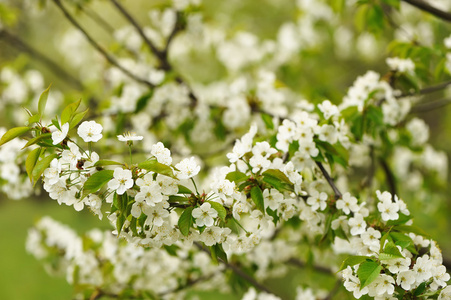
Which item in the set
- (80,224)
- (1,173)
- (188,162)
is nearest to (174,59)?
(1,173)

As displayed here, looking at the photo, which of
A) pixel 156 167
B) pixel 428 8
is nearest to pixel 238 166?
pixel 156 167

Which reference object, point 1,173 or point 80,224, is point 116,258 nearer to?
point 1,173

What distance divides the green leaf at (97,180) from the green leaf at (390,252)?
100cm

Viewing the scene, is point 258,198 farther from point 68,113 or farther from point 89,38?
point 89,38

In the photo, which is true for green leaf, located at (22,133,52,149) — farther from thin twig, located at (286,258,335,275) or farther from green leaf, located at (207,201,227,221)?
thin twig, located at (286,258,335,275)

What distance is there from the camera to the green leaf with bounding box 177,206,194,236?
1516 mm

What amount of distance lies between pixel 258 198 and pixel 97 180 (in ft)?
1.98

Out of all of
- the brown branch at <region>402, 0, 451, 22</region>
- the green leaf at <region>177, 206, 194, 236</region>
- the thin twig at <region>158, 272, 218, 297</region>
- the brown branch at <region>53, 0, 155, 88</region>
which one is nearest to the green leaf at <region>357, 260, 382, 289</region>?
Result: the green leaf at <region>177, 206, 194, 236</region>

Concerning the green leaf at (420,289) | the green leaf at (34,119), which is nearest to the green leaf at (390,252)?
the green leaf at (420,289)

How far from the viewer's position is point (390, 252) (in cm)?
147

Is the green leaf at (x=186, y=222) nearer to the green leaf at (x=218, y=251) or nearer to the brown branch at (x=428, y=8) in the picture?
the green leaf at (x=218, y=251)

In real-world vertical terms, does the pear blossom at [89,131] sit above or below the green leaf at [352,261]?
above

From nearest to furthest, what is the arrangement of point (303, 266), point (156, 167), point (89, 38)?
1. point (156, 167)
2. point (89, 38)
3. point (303, 266)

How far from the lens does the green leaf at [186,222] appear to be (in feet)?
4.97
